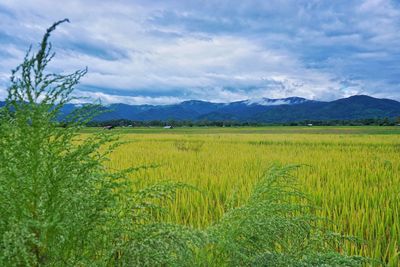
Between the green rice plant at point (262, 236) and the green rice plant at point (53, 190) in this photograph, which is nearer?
the green rice plant at point (53, 190)

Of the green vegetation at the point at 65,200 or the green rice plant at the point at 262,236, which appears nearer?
the green vegetation at the point at 65,200

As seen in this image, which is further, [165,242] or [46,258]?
[165,242]

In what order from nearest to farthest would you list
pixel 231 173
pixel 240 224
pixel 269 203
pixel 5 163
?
pixel 5 163
pixel 240 224
pixel 269 203
pixel 231 173

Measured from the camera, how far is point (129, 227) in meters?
1.22

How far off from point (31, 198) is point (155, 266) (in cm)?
46

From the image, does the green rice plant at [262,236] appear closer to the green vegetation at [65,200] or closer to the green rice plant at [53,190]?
the green vegetation at [65,200]

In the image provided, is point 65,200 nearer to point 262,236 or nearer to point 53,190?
point 53,190

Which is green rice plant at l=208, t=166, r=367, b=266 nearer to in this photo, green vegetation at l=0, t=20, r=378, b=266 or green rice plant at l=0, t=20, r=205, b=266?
green vegetation at l=0, t=20, r=378, b=266

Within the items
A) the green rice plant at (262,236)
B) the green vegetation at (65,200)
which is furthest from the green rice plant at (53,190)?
the green rice plant at (262,236)

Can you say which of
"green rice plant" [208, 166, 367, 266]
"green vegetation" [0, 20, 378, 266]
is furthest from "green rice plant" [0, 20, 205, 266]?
"green rice plant" [208, 166, 367, 266]

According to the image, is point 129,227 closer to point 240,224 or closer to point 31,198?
point 31,198

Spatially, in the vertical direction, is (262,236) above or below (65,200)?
below

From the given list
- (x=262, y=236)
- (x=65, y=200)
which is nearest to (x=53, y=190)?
(x=65, y=200)

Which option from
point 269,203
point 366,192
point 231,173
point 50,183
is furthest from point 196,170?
point 50,183
